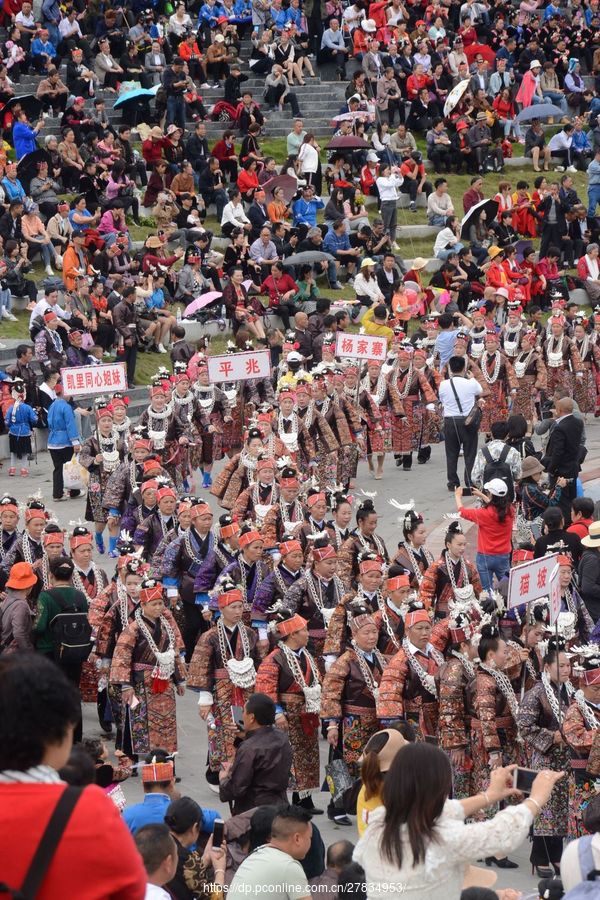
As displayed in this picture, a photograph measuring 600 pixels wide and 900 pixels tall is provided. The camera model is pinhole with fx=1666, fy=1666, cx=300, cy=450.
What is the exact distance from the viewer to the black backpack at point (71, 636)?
11.5m

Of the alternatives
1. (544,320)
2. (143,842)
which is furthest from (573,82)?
(143,842)

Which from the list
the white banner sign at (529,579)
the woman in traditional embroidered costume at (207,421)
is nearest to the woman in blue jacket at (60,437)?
the woman in traditional embroidered costume at (207,421)

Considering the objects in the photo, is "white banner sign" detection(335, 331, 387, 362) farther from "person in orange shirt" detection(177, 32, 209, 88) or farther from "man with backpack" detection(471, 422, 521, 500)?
"person in orange shirt" detection(177, 32, 209, 88)

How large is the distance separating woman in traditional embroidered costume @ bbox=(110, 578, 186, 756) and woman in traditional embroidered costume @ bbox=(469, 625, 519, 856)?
2.29m

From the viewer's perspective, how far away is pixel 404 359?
20094 millimetres

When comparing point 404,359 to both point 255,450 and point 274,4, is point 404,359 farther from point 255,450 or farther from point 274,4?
point 274,4

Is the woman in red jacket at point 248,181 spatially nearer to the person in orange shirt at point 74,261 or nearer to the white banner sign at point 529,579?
the person in orange shirt at point 74,261

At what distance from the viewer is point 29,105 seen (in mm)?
27438

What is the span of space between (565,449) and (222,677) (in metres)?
6.39

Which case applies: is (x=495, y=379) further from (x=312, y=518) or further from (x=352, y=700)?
(x=352, y=700)

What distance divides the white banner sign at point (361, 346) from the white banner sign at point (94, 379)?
3.03 metres

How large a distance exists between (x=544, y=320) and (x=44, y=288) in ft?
26.6

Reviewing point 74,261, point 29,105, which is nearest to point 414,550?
point 74,261

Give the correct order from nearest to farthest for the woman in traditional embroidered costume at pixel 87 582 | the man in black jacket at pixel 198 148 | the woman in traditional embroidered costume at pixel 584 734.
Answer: the woman in traditional embroidered costume at pixel 584 734
the woman in traditional embroidered costume at pixel 87 582
the man in black jacket at pixel 198 148
